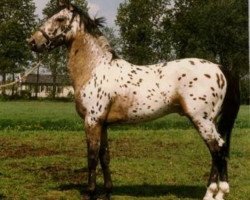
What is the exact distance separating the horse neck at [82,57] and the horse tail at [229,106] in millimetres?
2149

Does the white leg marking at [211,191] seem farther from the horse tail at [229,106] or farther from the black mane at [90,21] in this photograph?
the black mane at [90,21]

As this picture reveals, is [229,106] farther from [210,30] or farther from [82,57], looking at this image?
[210,30]

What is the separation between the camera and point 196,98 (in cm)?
758

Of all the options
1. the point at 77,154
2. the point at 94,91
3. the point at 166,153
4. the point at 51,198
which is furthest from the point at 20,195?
the point at 166,153

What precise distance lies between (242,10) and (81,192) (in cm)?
6576

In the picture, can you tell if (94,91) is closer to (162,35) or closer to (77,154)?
(77,154)

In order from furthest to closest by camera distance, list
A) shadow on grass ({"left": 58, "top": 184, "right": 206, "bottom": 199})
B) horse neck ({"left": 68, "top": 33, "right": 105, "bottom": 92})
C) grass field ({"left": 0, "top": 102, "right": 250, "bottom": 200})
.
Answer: grass field ({"left": 0, "top": 102, "right": 250, "bottom": 200}), shadow on grass ({"left": 58, "top": 184, "right": 206, "bottom": 199}), horse neck ({"left": 68, "top": 33, "right": 105, "bottom": 92})

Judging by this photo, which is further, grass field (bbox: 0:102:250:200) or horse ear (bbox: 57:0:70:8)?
grass field (bbox: 0:102:250:200)

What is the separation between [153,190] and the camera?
9.15m

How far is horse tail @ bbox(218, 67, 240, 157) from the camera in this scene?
7.94 metres

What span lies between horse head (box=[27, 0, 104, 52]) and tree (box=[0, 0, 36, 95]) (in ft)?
218

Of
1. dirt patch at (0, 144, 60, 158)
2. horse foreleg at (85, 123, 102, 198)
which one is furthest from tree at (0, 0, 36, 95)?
horse foreleg at (85, 123, 102, 198)

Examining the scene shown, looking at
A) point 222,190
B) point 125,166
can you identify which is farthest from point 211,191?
point 125,166

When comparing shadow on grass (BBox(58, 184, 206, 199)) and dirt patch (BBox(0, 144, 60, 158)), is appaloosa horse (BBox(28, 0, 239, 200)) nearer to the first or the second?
shadow on grass (BBox(58, 184, 206, 199))
